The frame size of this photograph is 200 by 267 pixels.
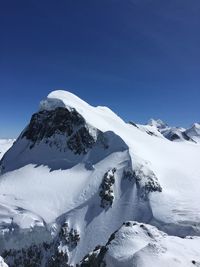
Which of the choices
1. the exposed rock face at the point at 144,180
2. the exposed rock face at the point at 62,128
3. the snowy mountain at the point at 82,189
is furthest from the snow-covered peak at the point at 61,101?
the exposed rock face at the point at 144,180

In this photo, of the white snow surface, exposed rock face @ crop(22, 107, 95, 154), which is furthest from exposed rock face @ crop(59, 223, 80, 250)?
the white snow surface

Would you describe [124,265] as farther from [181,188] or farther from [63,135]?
[63,135]

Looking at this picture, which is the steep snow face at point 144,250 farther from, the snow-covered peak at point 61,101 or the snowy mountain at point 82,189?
the snow-covered peak at point 61,101

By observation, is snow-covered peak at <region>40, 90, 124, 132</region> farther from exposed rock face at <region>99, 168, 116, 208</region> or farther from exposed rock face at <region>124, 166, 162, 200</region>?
exposed rock face at <region>124, 166, 162, 200</region>

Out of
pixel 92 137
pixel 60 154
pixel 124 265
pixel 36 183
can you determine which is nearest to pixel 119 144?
pixel 92 137

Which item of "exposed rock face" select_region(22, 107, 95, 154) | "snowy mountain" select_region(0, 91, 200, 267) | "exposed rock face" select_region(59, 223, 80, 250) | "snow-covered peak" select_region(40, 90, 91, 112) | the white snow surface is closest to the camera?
the white snow surface
